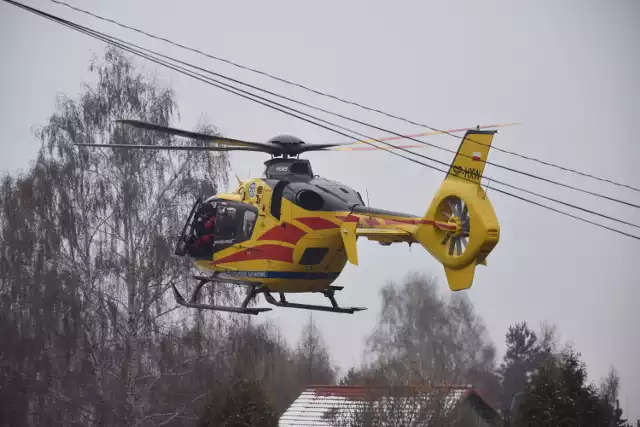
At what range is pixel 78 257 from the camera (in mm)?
33406

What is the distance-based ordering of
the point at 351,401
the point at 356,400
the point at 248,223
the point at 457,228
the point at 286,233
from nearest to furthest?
the point at 457,228 < the point at 286,233 < the point at 248,223 < the point at 356,400 < the point at 351,401

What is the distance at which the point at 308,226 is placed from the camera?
2025 cm

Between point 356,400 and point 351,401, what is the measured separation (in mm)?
216

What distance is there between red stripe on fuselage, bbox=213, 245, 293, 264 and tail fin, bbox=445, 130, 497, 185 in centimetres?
361

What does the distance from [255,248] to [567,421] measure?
8.41 meters

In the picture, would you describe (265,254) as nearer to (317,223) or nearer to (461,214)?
(317,223)

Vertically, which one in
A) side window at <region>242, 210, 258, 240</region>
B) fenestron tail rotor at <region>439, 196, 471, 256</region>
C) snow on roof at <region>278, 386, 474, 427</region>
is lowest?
snow on roof at <region>278, 386, 474, 427</region>

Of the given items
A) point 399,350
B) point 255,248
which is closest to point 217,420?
point 255,248

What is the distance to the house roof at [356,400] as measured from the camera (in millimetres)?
27078

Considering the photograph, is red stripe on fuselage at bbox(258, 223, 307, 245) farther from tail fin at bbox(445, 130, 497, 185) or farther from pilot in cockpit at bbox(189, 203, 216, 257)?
tail fin at bbox(445, 130, 497, 185)

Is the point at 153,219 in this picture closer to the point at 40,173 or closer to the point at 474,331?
the point at 40,173

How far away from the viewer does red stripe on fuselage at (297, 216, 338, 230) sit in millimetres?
20156

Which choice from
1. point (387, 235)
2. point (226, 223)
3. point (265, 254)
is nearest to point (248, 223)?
point (226, 223)

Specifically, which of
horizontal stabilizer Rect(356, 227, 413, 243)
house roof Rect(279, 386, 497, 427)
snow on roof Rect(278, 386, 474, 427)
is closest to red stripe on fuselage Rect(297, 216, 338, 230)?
horizontal stabilizer Rect(356, 227, 413, 243)
